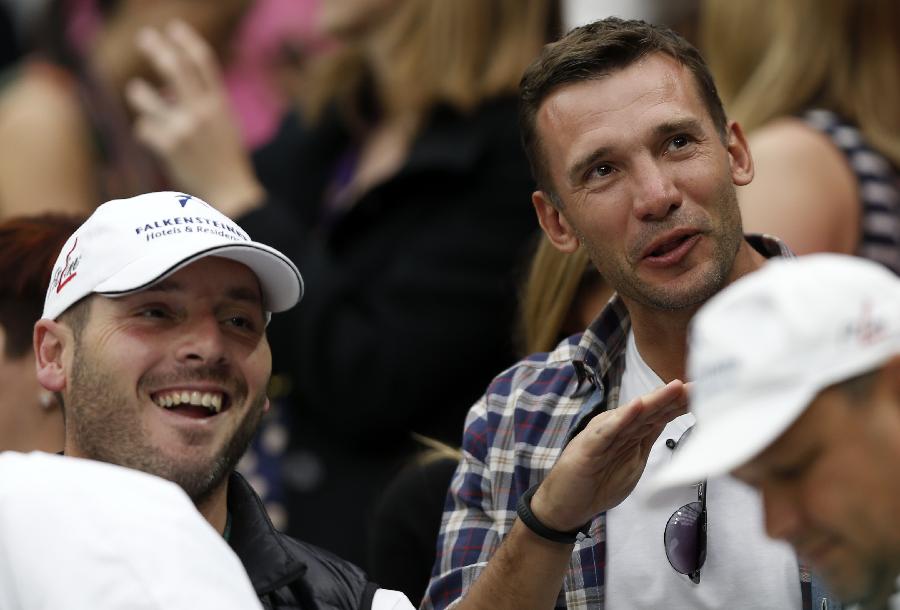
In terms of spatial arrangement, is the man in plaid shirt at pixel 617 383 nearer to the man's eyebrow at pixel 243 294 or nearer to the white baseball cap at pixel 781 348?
the man's eyebrow at pixel 243 294

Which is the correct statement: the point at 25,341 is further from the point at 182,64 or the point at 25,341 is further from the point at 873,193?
the point at 873,193

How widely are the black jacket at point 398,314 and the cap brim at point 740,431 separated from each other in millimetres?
2520

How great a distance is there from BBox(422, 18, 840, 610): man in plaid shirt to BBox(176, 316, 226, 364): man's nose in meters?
0.57

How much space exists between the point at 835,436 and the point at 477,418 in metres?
1.58

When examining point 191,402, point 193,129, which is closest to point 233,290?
point 191,402

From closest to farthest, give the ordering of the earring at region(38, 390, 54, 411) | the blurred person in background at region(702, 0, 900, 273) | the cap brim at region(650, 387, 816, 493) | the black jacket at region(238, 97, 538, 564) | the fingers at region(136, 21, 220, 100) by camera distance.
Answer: the cap brim at region(650, 387, 816, 493) < the earring at region(38, 390, 54, 411) < the blurred person in background at region(702, 0, 900, 273) < the black jacket at region(238, 97, 538, 564) < the fingers at region(136, 21, 220, 100)

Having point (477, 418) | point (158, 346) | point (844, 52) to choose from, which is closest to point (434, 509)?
point (477, 418)

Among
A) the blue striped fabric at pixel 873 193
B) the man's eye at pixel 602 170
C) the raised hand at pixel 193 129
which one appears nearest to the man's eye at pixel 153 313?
the man's eye at pixel 602 170

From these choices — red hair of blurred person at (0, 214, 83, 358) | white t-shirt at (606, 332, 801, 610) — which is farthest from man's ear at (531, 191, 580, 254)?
red hair of blurred person at (0, 214, 83, 358)

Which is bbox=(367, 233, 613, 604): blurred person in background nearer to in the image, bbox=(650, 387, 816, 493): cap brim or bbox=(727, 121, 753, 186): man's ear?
bbox=(727, 121, 753, 186): man's ear

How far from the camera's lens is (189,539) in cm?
203

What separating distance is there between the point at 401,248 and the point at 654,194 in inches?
68.7

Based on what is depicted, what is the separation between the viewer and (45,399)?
389 cm

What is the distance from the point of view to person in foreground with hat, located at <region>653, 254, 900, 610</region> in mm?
1954
